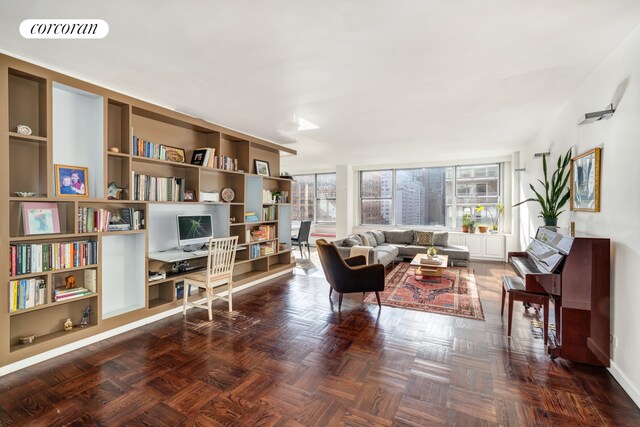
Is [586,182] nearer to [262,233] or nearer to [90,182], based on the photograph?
[262,233]

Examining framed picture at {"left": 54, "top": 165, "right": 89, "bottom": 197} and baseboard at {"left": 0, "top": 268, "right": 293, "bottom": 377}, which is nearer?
baseboard at {"left": 0, "top": 268, "right": 293, "bottom": 377}

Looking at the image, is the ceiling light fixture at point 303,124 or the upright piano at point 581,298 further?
the ceiling light fixture at point 303,124

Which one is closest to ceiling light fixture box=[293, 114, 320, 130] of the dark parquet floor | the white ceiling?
the white ceiling

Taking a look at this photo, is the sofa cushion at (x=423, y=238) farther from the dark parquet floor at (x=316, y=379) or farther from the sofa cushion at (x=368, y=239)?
the dark parquet floor at (x=316, y=379)

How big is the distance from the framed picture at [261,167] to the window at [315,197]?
13.4ft

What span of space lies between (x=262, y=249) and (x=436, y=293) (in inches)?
115

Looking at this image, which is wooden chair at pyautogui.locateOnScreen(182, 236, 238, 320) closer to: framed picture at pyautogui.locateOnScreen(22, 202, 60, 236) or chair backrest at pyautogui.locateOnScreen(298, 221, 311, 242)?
framed picture at pyautogui.locateOnScreen(22, 202, 60, 236)

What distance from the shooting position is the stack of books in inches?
103

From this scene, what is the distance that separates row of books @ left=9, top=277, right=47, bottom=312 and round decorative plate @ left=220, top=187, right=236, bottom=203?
2.30m

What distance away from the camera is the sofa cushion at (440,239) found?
6844 mm

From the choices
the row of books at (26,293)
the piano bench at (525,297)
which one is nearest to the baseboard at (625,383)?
the piano bench at (525,297)

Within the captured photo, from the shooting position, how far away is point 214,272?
11.4ft

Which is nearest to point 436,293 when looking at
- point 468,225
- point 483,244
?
point 483,244

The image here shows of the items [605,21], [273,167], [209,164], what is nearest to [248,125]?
[209,164]
